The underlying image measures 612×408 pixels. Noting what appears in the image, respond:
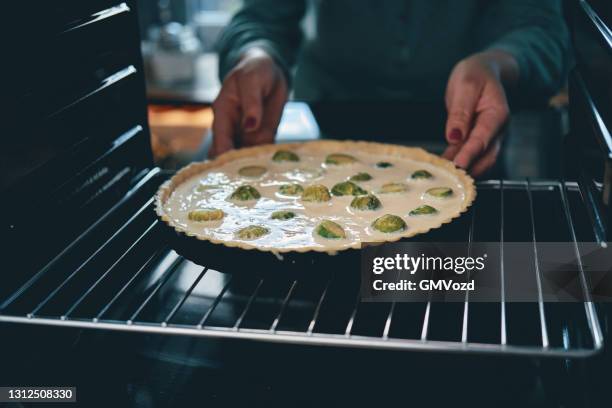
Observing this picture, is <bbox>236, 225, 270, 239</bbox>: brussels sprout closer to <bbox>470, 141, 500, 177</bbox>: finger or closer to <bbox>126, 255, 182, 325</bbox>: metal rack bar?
<bbox>126, 255, 182, 325</bbox>: metal rack bar

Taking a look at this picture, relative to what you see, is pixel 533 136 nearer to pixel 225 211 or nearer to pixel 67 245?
pixel 225 211

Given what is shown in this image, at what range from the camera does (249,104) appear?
7.68 feet

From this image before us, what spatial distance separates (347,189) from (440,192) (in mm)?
262

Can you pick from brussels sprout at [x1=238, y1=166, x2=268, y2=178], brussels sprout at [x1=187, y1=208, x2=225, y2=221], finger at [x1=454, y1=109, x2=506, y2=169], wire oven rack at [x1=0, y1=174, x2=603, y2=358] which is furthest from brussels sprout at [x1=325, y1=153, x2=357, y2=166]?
brussels sprout at [x1=187, y1=208, x2=225, y2=221]

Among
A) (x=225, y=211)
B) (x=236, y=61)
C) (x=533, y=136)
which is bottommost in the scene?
(x=533, y=136)

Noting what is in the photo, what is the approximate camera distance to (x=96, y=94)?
1.77 metres

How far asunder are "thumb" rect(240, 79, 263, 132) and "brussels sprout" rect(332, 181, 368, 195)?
0.52 m

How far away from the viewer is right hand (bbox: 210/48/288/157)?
7.69 ft

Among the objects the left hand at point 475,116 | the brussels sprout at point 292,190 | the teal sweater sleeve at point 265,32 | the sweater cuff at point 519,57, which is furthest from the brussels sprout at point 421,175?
the teal sweater sleeve at point 265,32

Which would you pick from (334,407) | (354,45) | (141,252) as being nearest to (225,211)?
(141,252)

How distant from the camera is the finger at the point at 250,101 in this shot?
232 cm

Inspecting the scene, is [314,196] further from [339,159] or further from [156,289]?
[156,289]

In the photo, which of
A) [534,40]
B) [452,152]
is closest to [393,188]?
[452,152]

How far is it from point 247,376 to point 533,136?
6.65 ft
